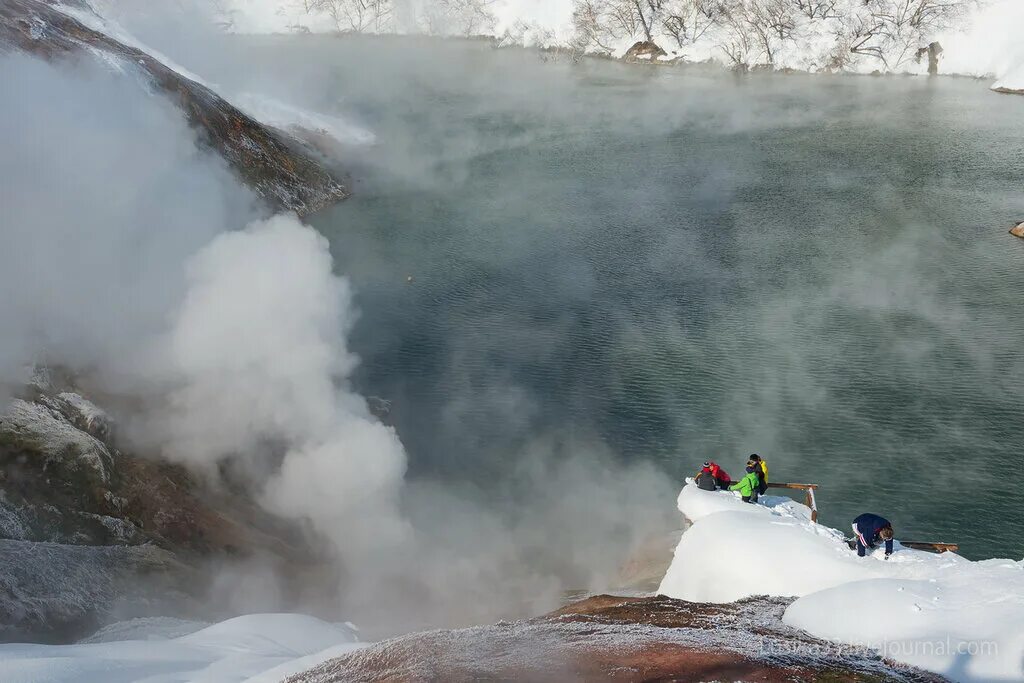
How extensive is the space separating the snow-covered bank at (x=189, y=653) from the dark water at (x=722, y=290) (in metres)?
9.84

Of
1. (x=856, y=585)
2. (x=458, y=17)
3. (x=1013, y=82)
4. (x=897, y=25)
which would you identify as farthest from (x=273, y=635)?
(x=458, y=17)

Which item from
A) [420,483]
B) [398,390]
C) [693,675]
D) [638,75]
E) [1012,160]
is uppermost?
[638,75]

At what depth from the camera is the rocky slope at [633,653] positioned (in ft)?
44.5

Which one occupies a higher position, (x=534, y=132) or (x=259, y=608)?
(x=534, y=132)

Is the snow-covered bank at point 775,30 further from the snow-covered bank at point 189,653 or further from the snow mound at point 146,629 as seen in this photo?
the snow mound at point 146,629

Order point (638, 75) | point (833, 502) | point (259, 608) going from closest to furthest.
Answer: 1. point (259, 608)
2. point (833, 502)
3. point (638, 75)

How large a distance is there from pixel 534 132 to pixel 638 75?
21.4 metres

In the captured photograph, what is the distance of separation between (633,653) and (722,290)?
2576 cm

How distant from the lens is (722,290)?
37.8 metres

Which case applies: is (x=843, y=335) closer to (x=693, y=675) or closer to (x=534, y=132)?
(x=693, y=675)

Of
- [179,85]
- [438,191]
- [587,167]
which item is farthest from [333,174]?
[587,167]

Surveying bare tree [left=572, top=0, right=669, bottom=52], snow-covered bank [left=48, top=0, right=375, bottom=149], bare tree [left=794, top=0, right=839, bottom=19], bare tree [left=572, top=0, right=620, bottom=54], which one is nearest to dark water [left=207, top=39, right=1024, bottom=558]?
snow-covered bank [left=48, top=0, right=375, bottom=149]

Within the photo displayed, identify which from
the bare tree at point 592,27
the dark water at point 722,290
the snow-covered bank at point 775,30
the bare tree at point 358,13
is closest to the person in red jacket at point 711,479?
the dark water at point 722,290

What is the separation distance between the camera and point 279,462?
86.9ft
